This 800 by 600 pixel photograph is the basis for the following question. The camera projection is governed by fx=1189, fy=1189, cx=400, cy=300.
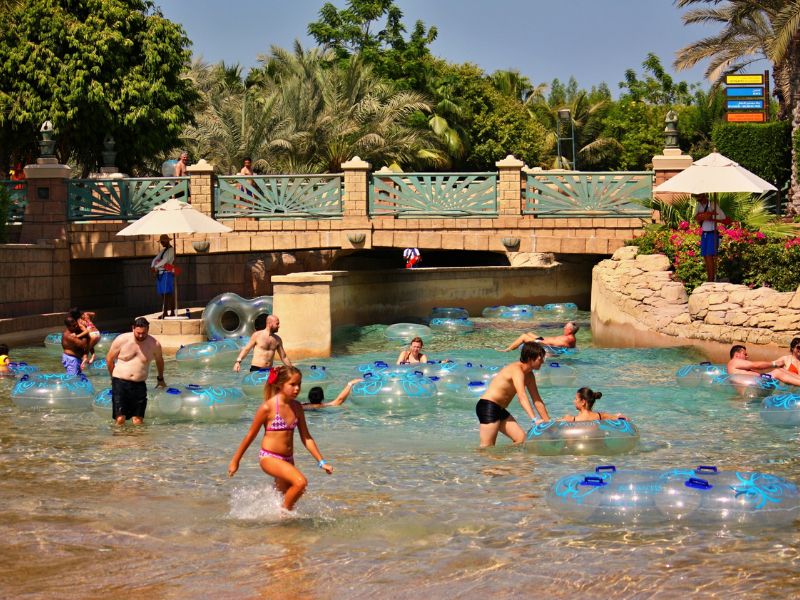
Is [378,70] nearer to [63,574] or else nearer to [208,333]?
[208,333]

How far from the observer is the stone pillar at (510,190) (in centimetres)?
2439

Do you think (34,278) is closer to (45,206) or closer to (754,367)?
(45,206)

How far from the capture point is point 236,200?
25.4 meters

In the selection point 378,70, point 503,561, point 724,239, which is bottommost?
point 503,561

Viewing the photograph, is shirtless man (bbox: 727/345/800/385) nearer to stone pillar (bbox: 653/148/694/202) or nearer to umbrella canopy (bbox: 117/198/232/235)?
stone pillar (bbox: 653/148/694/202)

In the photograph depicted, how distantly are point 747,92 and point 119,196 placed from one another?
16.9 m

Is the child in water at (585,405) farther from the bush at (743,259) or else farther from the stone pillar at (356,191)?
the stone pillar at (356,191)

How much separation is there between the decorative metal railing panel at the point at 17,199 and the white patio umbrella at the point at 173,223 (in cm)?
468

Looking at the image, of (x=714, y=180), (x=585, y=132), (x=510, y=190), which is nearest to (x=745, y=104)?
(x=510, y=190)

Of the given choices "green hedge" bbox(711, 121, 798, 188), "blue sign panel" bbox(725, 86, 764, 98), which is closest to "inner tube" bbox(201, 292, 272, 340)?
"green hedge" bbox(711, 121, 798, 188)

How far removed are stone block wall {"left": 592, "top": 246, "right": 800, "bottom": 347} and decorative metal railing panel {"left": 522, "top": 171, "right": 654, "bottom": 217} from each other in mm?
1280

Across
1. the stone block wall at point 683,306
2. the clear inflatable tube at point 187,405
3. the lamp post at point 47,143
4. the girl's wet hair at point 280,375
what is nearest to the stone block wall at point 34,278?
the lamp post at point 47,143

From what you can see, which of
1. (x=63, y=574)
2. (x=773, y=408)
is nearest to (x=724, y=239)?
(x=773, y=408)

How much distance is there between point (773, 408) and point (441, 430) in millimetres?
4040
